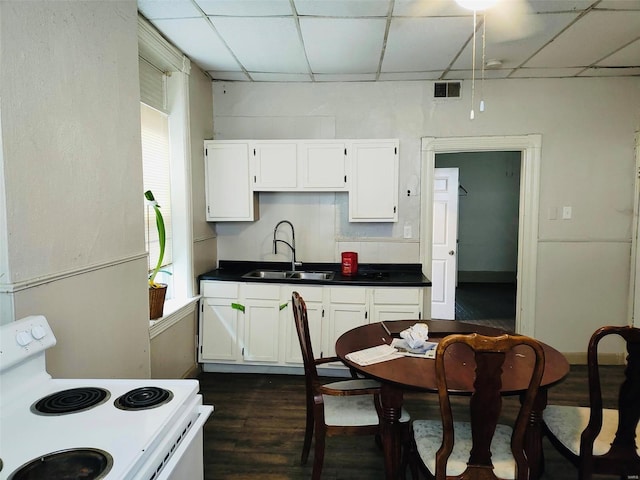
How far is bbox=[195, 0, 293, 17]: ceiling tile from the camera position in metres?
2.38

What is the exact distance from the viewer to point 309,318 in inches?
137

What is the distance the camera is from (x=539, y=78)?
3.72 metres

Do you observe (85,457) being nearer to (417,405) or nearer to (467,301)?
(417,405)

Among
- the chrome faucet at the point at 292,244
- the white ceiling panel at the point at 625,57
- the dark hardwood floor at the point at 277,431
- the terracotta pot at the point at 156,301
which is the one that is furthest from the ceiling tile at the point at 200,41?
the white ceiling panel at the point at 625,57

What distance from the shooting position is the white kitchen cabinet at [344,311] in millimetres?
3408

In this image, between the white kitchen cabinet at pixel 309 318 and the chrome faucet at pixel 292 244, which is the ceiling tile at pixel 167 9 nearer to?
the chrome faucet at pixel 292 244

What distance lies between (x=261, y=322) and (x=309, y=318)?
424 millimetres

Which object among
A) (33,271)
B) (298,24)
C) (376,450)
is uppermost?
(298,24)

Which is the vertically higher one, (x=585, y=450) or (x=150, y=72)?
(x=150, y=72)

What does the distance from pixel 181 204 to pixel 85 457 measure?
8.29ft

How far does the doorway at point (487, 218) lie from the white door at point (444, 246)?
2.06 meters

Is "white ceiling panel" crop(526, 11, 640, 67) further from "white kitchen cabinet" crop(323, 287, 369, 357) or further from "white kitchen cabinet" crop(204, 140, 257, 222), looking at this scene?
"white kitchen cabinet" crop(204, 140, 257, 222)

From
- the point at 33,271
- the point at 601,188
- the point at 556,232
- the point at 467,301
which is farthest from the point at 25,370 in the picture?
the point at 467,301

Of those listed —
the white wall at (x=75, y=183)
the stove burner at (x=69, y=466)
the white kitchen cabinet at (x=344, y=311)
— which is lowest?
the white kitchen cabinet at (x=344, y=311)
